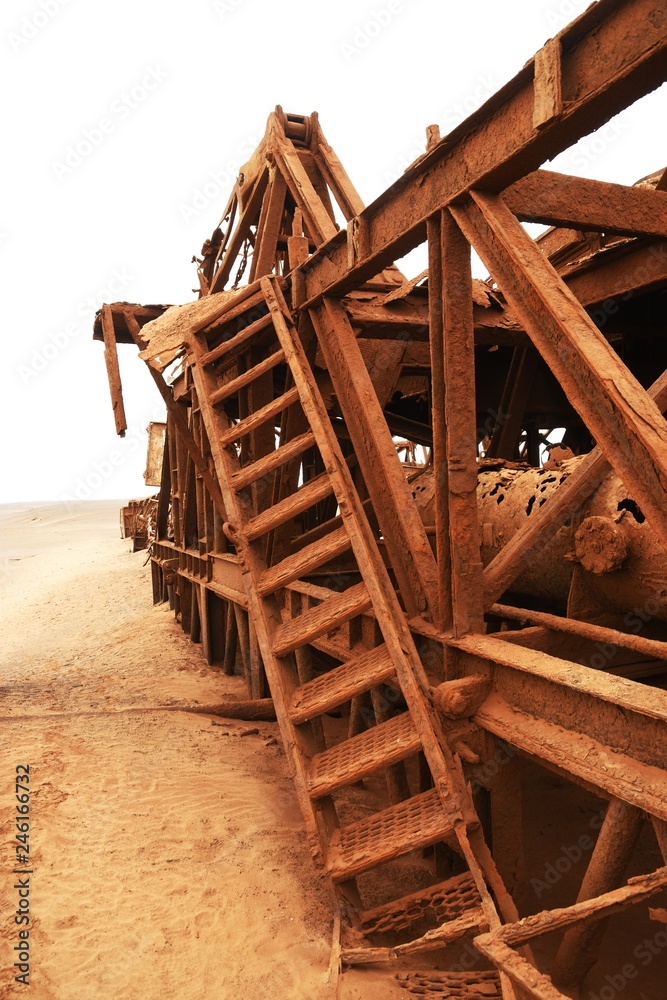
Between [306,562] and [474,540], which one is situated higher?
[474,540]

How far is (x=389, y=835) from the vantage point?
3.09 metres

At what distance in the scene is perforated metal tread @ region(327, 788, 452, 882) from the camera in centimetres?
295

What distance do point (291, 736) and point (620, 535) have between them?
2145 mm

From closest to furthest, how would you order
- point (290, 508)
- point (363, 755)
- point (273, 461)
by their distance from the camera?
point (363, 755) → point (290, 508) → point (273, 461)

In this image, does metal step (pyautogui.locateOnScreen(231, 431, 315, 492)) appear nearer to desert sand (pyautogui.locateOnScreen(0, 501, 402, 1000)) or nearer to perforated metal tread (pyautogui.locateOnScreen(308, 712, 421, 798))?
Result: perforated metal tread (pyautogui.locateOnScreen(308, 712, 421, 798))

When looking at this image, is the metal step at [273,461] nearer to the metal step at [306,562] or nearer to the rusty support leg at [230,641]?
the metal step at [306,562]

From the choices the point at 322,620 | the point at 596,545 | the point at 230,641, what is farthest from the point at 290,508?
the point at 230,641

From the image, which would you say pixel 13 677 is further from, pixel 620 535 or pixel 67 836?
pixel 620 535

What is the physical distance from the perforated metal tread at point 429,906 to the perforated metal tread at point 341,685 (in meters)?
0.96

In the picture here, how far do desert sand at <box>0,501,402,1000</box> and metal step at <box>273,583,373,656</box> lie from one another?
1.38 m

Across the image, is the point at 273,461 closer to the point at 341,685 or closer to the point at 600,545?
the point at 341,685

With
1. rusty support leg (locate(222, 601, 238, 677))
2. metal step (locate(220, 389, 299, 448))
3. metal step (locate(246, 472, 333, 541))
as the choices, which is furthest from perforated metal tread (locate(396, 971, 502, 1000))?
rusty support leg (locate(222, 601, 238, 677))

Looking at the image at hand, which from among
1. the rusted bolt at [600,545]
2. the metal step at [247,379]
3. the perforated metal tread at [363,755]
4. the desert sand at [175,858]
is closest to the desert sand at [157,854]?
the desert sand at [175,858]

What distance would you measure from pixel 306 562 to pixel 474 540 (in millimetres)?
1133
